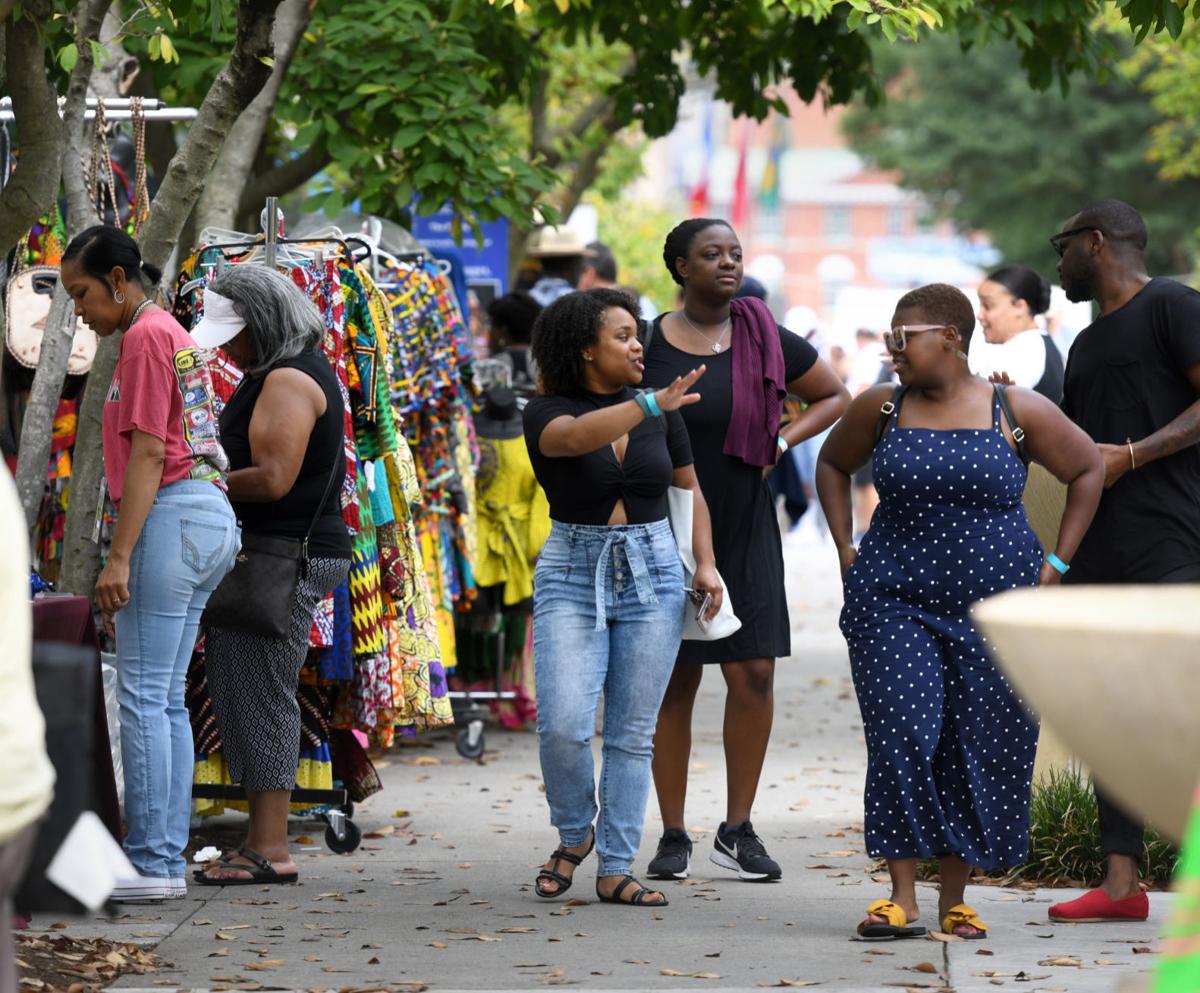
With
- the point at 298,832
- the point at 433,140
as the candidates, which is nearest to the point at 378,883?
the point at 298,832

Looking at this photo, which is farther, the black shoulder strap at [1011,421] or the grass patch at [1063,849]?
the grass patch at [1063,849]

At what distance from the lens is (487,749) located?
10547 mm

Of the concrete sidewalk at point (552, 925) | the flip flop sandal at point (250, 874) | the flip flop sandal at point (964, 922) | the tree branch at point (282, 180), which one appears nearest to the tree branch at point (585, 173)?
the tree branch at point (282, 180)

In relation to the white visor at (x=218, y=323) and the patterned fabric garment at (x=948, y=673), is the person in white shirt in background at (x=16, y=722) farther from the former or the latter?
the white visor at (x=218, y=323)

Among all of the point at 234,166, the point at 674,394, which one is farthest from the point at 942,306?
the point at 234,166

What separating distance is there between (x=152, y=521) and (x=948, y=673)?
2.46 m

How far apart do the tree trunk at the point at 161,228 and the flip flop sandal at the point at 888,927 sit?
2.74 meters

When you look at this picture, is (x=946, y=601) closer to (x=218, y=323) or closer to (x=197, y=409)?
(x=197, y=409)

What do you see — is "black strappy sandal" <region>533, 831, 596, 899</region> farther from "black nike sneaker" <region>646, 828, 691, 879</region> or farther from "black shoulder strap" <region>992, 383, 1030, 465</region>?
"black shoulder strap" <region>992, 383, 1030, 465</region>

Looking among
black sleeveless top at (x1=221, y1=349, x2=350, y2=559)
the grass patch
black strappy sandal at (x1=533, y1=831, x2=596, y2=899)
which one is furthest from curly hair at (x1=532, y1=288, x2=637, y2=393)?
the grass patch

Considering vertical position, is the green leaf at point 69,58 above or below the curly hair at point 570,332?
above

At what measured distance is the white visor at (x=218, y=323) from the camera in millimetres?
6895

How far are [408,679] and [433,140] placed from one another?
10.4ft

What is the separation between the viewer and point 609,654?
671cm
